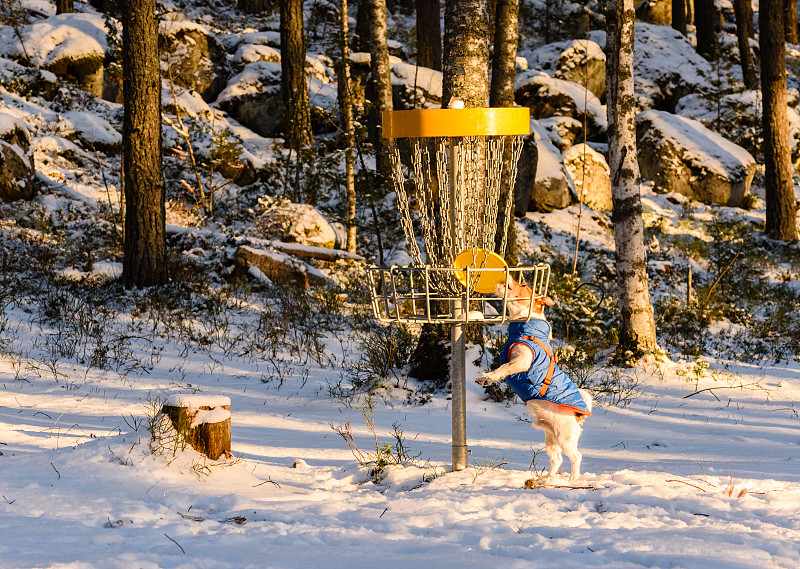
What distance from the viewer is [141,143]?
402 inches

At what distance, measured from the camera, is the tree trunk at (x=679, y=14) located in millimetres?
28125

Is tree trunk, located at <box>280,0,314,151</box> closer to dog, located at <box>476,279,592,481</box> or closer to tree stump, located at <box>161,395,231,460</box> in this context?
tree stump, located at <box>161,395,231,460</box>

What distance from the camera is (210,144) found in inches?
A: 637

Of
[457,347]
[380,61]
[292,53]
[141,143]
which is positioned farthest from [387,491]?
[292,53]

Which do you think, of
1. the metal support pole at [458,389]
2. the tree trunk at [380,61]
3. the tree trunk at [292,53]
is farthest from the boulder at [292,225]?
the metal support pole at [458,389]

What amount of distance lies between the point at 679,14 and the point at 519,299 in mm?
28944

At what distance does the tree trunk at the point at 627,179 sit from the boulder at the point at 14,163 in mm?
10379

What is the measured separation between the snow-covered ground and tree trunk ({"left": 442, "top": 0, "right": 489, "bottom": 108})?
268 cm

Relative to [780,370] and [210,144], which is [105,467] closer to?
[780,370]

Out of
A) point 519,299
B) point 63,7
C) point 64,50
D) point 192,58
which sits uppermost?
point 63,7

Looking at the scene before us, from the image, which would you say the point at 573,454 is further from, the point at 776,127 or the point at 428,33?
the point at 428,33

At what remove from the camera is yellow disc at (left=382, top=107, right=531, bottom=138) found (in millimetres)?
3520

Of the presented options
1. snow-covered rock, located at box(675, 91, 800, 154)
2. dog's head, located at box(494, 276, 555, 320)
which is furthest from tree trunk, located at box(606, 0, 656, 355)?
snow-covered rock, located at box(675, 91, 800, 154)

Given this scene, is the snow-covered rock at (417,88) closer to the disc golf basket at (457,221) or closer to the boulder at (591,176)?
the boulder at (591,176)
